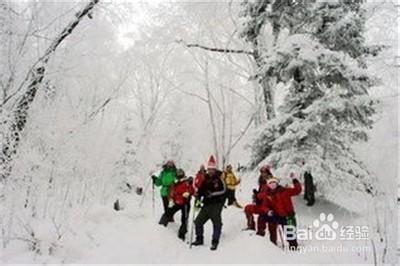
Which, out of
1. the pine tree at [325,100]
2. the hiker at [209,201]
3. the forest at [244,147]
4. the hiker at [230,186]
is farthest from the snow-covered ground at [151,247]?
the hiker at [230,186]

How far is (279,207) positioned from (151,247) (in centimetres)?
Answer: 266

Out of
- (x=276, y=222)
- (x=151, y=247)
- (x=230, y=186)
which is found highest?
(x=230, y=186)

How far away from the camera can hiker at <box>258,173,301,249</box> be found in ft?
28.6

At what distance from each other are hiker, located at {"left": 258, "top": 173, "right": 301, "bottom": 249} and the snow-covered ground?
0.27m

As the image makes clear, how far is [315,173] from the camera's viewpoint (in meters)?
9.74

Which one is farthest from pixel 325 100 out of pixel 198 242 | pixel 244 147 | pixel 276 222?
pixel 198 242

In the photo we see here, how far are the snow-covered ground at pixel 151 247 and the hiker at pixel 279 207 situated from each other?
274 millimetres

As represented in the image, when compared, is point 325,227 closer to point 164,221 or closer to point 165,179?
point 164,221

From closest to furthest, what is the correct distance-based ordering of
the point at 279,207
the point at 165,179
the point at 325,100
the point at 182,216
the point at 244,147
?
the point at 279,207 → the point at 182,216 → the point at 325,100 → the point at 165,179 → the point at 244,147

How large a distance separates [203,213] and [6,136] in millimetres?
4042

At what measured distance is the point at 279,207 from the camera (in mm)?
8758

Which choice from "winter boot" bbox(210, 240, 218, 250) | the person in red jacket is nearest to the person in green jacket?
the person in red jacket

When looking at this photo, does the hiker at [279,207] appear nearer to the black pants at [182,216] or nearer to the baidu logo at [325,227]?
the baidu logo at [325,227]

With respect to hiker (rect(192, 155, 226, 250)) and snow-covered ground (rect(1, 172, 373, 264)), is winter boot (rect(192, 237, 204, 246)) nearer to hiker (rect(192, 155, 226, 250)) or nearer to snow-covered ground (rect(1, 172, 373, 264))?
hiker (rect(192, 155, 226, 250))
